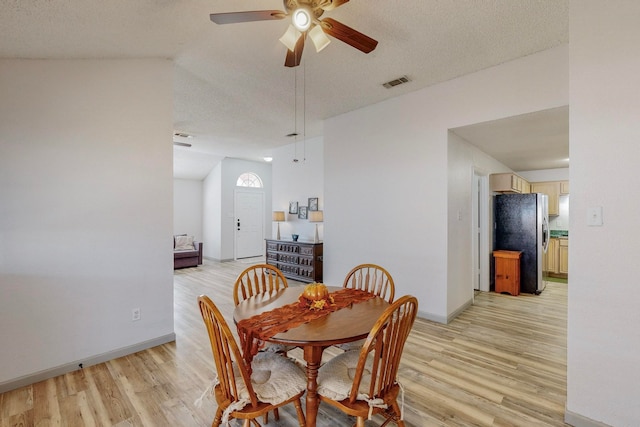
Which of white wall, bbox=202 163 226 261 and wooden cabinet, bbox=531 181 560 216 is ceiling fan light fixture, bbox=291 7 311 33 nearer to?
white wall, bbox=202 163 226 261

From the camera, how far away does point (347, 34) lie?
188cm

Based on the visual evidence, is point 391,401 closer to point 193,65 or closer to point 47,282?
point 47,282

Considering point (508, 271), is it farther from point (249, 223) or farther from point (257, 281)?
point (249, 223)

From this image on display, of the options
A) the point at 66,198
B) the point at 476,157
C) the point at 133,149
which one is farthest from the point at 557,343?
the point at 66,198

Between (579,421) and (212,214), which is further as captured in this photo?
(212,214)

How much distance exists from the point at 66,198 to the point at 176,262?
15.8 feet

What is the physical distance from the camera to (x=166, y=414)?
1915 mm

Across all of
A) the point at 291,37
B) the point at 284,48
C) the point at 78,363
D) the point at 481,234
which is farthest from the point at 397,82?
the point at 78,363

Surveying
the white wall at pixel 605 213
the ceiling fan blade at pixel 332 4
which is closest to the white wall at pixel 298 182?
the ceiling fan blade at pixel 332 4

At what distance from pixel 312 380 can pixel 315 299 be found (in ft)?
1.58

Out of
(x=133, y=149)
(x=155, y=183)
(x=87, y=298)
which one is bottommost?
(x=87, y=298)

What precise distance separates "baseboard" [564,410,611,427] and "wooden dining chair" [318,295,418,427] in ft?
4.08

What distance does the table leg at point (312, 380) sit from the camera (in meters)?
1.47

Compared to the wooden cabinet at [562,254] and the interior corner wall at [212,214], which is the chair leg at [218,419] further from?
the wooden cabinet at [562,254]
